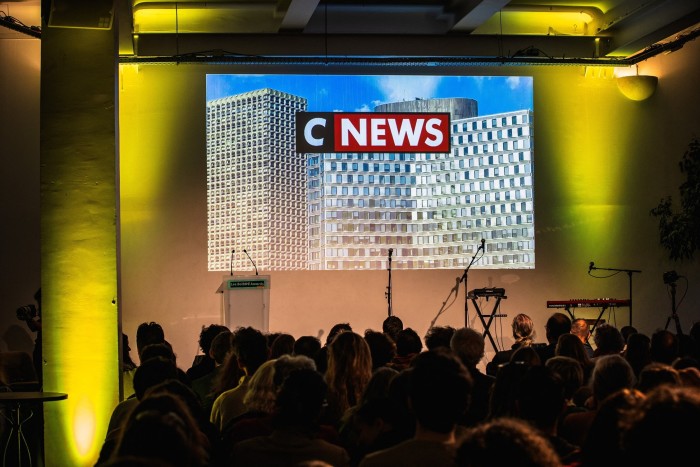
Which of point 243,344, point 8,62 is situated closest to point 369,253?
point 8,62

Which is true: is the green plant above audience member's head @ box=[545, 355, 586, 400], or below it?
above

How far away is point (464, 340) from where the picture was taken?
5574 millimetres

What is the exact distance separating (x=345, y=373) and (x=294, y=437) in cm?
175

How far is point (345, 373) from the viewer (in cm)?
487

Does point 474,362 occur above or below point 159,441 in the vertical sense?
below

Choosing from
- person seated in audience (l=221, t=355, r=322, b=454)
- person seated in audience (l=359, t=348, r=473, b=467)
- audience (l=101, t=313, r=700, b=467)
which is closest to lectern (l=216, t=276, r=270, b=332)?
audience (l=101, t=313, r=700, b=467)

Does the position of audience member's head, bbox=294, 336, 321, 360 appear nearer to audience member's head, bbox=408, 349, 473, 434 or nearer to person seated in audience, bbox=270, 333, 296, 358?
person seated in audience, bbox=270, 333, 296, 358

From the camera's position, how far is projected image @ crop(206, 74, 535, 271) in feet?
40.1

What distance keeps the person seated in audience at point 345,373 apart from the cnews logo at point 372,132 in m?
7.43

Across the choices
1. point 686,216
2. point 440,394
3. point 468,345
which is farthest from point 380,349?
point 686,216

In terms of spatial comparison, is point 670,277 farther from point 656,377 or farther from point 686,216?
point 656,377

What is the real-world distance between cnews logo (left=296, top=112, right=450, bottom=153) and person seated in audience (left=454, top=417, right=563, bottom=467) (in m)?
10.5

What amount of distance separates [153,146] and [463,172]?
4062 mm

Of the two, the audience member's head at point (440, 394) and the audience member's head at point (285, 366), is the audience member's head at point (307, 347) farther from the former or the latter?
the audience member's head at point (440, 394)
